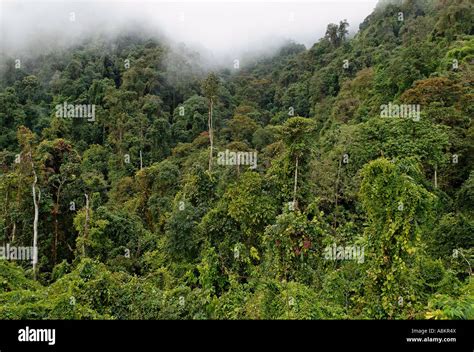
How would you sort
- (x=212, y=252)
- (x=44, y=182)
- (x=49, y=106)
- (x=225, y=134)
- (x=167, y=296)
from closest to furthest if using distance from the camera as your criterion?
(x=167, y=296) → (x=212, y=252) → (x=44, y=182) → (x=225, y=134) → (x=49, y=106)

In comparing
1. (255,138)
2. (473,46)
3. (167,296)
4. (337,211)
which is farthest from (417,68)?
(167,296)

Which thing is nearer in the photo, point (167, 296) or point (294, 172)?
point (167, 296)

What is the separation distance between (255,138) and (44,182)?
1514cm

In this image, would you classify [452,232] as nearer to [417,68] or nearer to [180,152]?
[417,68]

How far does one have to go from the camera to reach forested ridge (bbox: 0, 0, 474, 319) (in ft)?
22.3

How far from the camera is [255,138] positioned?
27547 mm

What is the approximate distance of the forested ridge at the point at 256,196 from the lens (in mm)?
6785

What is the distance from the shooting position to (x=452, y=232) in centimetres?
974

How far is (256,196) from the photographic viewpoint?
10078mm

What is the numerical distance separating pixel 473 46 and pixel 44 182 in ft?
63.0

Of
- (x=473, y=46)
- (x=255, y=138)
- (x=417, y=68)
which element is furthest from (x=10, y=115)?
(x=473, y=46)

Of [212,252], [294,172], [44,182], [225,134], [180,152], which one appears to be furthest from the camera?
[225,134]

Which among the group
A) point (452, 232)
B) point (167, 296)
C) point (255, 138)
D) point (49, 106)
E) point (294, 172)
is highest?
point (49, 106)

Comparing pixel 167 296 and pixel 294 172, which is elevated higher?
pixel 294 172
